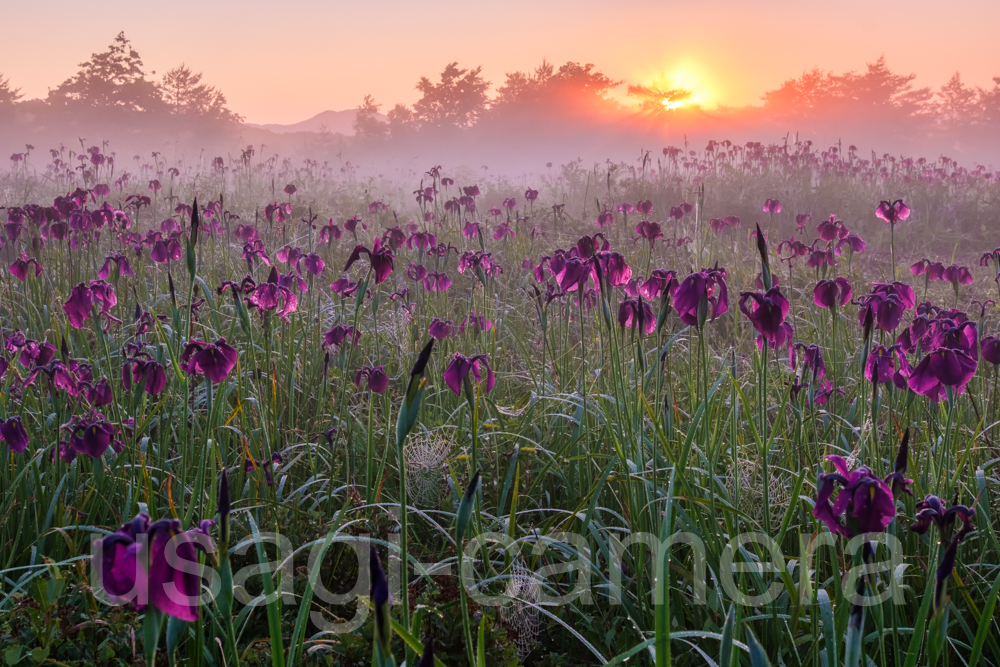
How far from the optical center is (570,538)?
1.97 meters

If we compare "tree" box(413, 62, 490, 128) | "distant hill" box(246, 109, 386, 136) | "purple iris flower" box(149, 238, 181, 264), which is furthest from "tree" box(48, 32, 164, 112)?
"distant hill" box(246, 109, 386, 136)

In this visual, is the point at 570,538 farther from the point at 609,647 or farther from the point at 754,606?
the point at 754,606

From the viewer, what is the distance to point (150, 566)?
0.75m

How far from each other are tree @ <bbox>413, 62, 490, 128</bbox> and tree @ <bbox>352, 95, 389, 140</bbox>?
7.94 ft

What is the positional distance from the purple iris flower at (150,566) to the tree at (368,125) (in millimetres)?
35287

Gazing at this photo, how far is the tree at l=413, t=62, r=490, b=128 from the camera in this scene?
118ft

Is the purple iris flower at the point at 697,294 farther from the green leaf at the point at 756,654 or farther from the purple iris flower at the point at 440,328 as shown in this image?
the purple iris flower at the point at 440,328

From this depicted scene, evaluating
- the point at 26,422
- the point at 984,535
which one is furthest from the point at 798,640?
the point at 26,422

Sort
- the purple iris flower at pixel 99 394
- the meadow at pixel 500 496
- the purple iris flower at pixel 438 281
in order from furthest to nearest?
the purple iris flower at pixel 438 281 < the purple iris flower at pixel 99 394 < the meadow at pixel 500 496

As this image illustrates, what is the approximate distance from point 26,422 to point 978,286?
8.74 m

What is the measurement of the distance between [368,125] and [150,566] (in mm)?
36225

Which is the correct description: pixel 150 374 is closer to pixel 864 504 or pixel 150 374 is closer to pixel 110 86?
pixel 864 504

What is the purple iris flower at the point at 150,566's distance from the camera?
0.74m

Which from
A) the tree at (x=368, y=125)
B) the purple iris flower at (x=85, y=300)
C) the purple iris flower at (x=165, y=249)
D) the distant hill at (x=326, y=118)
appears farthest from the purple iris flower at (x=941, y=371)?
the distant hill at (x=326, y=118)
